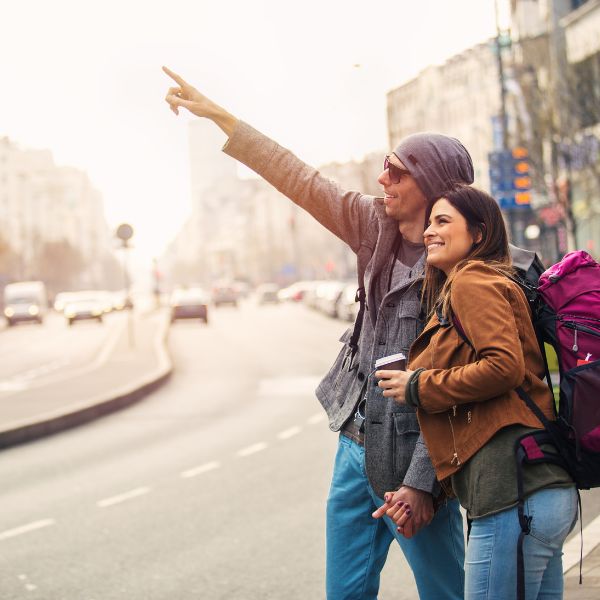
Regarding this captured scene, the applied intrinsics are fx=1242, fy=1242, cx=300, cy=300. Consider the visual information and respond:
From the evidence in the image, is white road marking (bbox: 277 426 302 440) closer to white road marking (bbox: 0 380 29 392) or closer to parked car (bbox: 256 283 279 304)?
white road marking (bbox: 0 380 29 392)

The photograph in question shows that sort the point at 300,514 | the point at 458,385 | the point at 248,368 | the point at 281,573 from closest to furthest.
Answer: the point at 458,385 < the point at 281,573 < the point at 300,514 < the point at 248,368

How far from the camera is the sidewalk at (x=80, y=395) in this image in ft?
45.3

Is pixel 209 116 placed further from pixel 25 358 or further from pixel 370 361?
pixel 25 358

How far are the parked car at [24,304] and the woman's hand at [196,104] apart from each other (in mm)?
60128

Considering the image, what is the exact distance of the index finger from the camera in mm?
3696

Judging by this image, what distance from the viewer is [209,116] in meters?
3.68

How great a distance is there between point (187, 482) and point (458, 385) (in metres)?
7.19

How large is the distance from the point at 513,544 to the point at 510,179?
23543mm

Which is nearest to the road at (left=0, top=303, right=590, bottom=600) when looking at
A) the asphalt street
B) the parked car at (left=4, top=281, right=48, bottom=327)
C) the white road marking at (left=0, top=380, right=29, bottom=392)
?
the asphalt street

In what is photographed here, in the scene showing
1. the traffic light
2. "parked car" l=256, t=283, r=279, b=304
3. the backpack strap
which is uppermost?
the traffic light

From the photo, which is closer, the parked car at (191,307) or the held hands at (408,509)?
the held hands at (408,509)

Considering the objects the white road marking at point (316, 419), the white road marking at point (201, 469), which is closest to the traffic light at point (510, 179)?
the white road marking at point (316, 419)

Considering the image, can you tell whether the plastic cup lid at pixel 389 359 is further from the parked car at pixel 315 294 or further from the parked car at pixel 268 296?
the parked car at pixel 268 296

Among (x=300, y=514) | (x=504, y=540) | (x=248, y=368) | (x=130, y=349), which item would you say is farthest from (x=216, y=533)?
(x=130, y=349)
